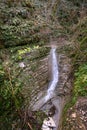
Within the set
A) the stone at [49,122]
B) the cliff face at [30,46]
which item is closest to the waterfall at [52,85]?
the cliff face at [30,46]

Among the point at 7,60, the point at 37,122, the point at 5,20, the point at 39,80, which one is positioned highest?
the point at 5,20

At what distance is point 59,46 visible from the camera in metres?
9.66

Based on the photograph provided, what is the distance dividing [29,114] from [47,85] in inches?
59.6

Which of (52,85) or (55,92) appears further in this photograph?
(52,85)

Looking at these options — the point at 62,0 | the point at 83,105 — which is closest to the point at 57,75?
the point at 83,105

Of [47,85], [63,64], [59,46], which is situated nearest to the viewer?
[47,85]

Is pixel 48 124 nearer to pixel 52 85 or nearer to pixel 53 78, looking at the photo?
pixel 52 85

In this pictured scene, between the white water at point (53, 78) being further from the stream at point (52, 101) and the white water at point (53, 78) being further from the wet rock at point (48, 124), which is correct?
the wet rock at point (48, 124)

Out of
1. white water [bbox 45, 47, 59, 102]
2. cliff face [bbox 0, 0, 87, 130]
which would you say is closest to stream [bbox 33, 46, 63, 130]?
white water [bbox 45, 47, 59, 102]

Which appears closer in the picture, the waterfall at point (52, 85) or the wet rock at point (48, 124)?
the wet rock at point (48, 124)

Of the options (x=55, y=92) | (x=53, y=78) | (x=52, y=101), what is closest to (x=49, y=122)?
(x=52, y=101)

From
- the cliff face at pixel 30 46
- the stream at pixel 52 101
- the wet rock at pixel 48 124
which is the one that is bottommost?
the wet rock at pixel 48 124

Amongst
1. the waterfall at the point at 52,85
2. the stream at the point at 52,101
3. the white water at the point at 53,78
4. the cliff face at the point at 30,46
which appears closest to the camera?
the cliff face at the point at 30,46

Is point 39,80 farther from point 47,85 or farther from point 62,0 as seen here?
point 62,0
